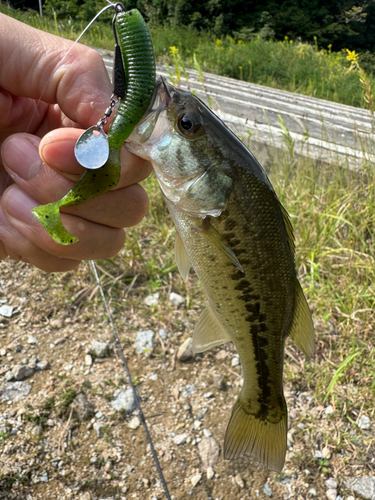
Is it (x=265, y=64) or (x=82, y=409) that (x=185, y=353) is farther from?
(x=265, y=64)

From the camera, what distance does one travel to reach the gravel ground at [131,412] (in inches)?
82.2

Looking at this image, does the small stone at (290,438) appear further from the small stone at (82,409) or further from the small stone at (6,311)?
the small stone at (6,311)

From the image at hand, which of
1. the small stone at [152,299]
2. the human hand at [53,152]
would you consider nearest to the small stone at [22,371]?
the small stone at [152,299]

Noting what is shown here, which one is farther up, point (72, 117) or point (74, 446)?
point (72, 117)

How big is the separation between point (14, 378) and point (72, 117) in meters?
1.70

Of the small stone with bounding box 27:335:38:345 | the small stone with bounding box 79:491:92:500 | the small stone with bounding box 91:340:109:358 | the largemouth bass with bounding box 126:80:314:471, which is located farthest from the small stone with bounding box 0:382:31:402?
the largemouth bass with bounding box 126:80:314:471

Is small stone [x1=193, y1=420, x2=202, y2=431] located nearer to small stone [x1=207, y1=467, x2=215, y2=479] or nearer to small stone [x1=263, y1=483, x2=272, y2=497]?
small stone [x1=207, y1=467, x2=215, y2=479]

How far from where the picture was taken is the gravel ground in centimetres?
209

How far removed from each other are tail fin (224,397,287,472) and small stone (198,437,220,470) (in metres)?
0.81

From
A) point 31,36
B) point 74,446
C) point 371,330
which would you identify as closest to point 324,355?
point 371,330

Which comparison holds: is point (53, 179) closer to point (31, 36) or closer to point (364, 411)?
point (31, 36)

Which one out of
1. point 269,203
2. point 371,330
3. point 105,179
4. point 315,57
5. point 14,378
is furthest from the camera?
point 315,57

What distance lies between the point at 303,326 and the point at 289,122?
13.0 feet

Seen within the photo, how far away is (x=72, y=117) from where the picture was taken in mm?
1449
